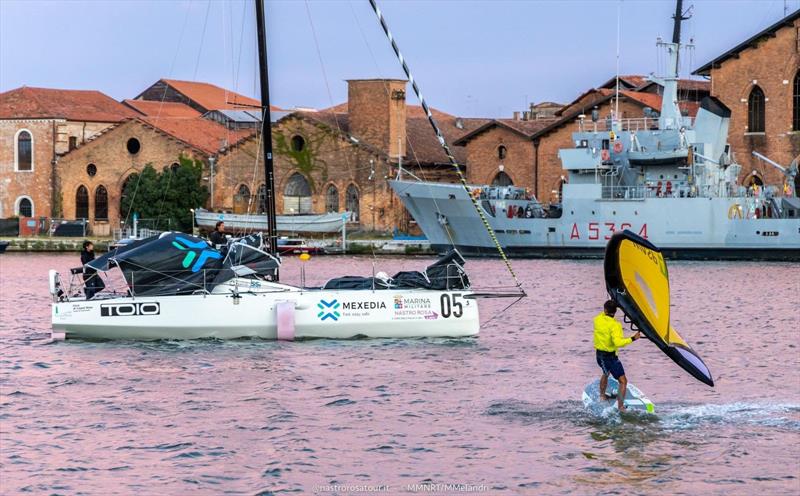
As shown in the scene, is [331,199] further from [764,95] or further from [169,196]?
[764,95]

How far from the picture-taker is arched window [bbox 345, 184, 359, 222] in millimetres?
81000

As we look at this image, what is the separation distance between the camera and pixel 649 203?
67.9 m

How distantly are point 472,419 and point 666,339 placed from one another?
297 cm

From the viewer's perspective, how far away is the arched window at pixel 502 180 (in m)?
80.9

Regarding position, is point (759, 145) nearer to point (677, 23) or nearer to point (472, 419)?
point (677, 23)

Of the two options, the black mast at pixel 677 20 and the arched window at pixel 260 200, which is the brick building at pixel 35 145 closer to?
the arched window at pixel 260 200

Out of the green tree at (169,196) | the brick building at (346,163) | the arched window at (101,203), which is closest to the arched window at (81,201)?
the arched window at (101,203)

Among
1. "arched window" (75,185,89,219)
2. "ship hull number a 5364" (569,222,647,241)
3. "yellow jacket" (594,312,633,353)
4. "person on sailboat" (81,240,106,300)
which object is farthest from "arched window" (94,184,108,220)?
"yellow jacket" (594,312,633,353)

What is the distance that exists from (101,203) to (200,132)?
7.37m

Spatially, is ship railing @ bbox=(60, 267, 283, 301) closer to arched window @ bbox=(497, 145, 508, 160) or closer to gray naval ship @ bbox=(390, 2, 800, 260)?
gray naval ship @ bbox=(390, 2, 800, 260)

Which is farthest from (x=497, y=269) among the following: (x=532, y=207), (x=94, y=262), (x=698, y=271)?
(x=94, y=262)

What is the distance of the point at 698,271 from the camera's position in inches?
2320

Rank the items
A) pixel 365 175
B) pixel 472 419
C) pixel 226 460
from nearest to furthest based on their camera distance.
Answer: pixel 226 460 → pixel 472 419 → pixel 365 175

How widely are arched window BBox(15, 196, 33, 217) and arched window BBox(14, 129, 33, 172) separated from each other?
1.81 metres
